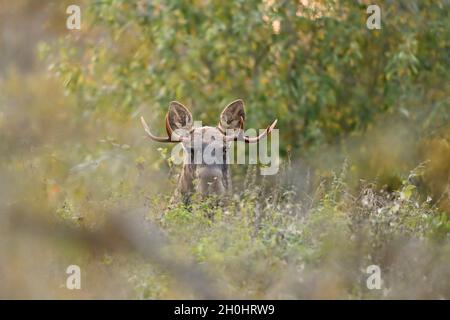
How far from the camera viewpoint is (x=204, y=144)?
11.2 m

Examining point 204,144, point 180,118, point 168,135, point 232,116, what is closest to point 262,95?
point 232,116

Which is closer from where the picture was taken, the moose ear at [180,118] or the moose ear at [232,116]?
the moose ear at [180,118]

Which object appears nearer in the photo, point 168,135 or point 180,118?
point 168,135

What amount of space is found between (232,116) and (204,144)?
0.62 meters

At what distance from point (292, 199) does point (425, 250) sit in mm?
2380

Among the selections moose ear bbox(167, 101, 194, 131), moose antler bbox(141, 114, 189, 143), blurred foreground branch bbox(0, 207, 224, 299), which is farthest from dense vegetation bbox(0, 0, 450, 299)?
blurred foreground branch bbox(0, 207, 224, 299)

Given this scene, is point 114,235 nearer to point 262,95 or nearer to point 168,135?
point 168,135

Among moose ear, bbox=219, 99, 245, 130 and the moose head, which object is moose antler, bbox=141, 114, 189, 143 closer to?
the moose head

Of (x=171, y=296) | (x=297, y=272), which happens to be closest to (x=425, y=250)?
(x=297, y=272)

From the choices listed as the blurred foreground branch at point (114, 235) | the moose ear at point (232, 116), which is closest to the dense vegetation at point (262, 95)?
the moose ear at point (232, 116)

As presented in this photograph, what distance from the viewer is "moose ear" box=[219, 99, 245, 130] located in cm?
1160

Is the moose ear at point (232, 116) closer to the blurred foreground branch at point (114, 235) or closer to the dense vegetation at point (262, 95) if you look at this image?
the dense vegetation at point (262, 95)

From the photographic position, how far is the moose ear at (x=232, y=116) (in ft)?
38.1

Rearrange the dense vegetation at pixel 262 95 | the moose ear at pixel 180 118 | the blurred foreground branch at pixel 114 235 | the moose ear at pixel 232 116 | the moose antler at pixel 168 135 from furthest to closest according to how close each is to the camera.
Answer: the moose ear at pixel 232 116 → the moose ear at pixel 180 118 → the moose antler at pixel 168 135 → the dense vegetation at pixel 262 95 → the blurred foreground branch at pixel 114 235
